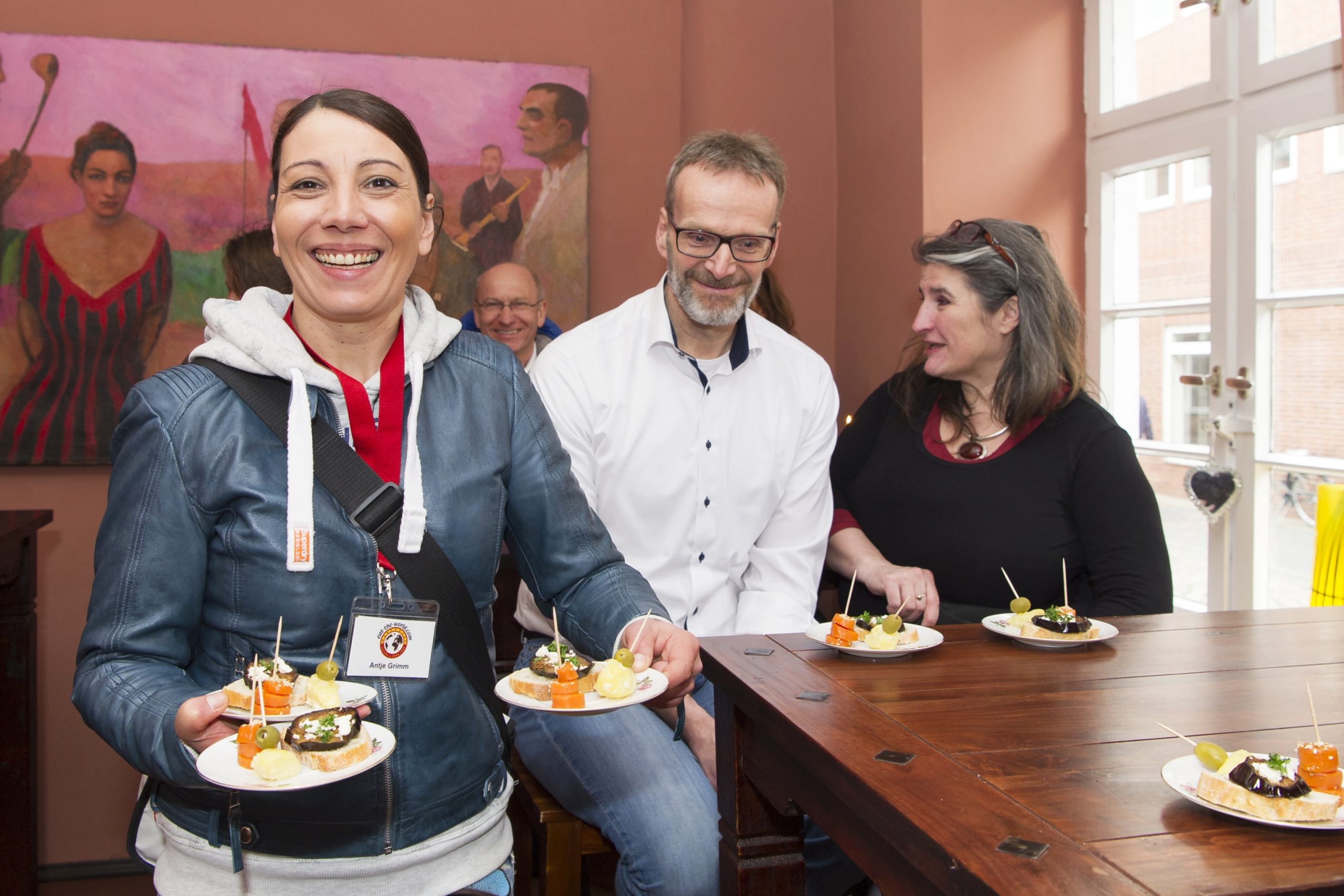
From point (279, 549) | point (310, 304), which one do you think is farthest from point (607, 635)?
point (310, 304)

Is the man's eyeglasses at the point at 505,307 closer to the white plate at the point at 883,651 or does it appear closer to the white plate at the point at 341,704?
the white plate at the point at 883,651

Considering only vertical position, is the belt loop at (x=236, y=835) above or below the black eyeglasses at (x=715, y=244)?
below

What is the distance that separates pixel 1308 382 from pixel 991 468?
0.78m

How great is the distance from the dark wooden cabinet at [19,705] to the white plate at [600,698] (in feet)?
5.89

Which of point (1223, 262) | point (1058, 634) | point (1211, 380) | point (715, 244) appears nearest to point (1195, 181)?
point (1223, 262)

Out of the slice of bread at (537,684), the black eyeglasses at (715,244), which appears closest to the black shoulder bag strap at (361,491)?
the slice of bread at (537,684)

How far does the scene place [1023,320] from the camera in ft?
8.33

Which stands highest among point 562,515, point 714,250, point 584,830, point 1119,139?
point 1119,139

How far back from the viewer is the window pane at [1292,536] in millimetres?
2562

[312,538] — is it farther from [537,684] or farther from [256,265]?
[256,265]

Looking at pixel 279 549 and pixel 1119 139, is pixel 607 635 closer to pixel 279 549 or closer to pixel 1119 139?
pixel 279 549

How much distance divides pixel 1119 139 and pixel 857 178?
2.80 ft

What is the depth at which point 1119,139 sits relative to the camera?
9.97 ft

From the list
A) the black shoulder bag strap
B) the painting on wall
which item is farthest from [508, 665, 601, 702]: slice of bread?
the painting on wall
